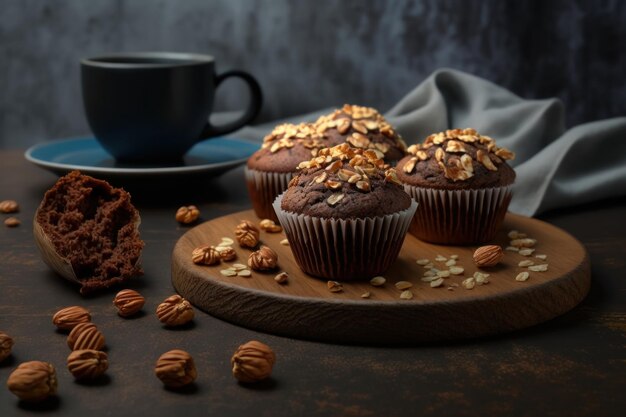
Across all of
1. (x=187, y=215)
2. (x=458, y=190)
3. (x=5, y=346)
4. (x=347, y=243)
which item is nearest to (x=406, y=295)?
(x=347, y=243)

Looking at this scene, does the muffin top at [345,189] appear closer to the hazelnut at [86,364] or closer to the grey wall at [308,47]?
the hazelnut at [86,364]

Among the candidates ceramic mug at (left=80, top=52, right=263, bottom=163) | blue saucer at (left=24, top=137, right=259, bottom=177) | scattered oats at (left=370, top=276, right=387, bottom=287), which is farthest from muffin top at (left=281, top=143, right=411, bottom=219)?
ceramic mug at (left=80, top=52, right=263, bottom=163)

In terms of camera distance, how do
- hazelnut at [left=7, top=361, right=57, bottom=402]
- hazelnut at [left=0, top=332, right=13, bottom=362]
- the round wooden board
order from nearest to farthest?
1. hazelnut at [left=7, top=361, right=57, bottom=402]
2. hazelnut at [left=0, top=332, right=13, bottom=362]
3. the round wooden board

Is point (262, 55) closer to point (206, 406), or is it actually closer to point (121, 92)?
point (121, 92)

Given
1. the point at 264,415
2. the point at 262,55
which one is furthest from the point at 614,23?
the point at 264,415

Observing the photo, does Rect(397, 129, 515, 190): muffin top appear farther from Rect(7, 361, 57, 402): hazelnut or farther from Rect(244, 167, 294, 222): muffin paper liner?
Rect(7, 361, 57, 402): hazelnut

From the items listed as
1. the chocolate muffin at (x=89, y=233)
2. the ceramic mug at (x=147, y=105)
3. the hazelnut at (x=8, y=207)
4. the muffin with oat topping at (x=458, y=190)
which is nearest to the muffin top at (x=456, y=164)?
the muffin with oat topping at (x=458, y=190)
